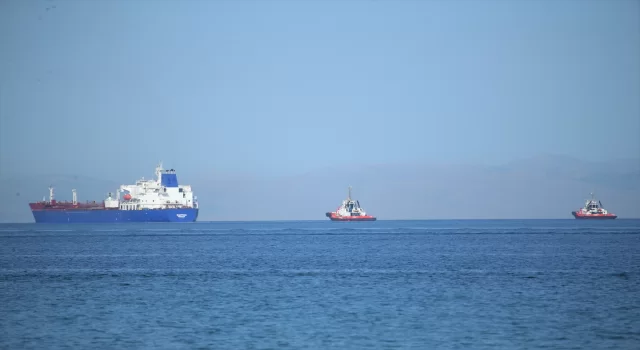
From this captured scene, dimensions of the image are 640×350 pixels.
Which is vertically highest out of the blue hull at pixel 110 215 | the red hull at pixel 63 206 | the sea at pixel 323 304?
the red hull at pixel 63 206

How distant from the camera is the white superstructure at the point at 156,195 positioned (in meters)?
175

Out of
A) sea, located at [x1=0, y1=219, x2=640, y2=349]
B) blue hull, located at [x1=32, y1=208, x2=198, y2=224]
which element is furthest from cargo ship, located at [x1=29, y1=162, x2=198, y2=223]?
sea, located at [x1=0, y1=219, x2=640, y2=349]

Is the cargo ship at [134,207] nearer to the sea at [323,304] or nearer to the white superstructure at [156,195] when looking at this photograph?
the white superstructure at [156,195]

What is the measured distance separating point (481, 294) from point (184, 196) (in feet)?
489

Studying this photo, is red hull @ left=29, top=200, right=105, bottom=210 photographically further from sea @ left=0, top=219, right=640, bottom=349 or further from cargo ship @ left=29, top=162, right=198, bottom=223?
sea @ left=0, top=219, right=640, bottom=349

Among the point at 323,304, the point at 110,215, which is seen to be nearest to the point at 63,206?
the point at 110,215

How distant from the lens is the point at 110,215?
177 m

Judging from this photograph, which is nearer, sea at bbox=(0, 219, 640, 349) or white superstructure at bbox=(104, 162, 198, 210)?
sea at bbox=(0, 219, 640, 349)

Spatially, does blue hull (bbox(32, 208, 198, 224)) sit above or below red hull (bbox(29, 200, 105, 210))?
below

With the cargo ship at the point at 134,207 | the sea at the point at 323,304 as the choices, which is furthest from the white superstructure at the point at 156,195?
the sea at the point at 323,304

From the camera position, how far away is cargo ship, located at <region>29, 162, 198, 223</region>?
6870 inches

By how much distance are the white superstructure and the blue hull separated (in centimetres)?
149

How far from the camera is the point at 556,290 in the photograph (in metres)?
38.8

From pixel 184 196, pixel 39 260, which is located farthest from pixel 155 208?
pixel 39 260
